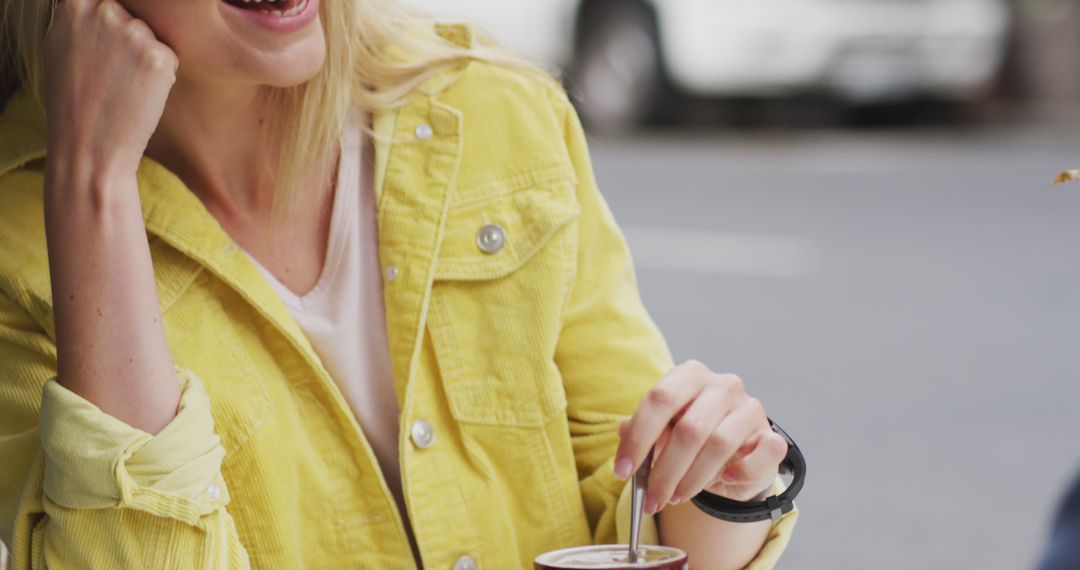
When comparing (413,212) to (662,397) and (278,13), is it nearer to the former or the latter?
(278,13)

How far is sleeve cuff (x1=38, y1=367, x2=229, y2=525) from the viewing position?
166cm

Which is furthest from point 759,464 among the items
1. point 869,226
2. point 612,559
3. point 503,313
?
point 869,226

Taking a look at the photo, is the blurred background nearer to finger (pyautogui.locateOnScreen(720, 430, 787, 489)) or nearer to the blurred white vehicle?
the blurred white vehicle

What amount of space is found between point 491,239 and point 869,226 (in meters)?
6.26

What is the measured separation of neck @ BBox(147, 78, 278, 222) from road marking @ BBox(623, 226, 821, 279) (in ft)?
17.2

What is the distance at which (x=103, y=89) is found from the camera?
1753 mm

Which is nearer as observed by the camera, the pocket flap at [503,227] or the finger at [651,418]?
the finger at [651,418]

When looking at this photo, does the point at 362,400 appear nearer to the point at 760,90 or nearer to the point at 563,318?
the point at 563,318

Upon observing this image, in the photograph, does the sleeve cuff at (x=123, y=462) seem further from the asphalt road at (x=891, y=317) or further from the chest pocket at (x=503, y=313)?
the asphalt road at (x=891, y=317)

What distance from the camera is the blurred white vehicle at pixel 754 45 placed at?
10.8 meters

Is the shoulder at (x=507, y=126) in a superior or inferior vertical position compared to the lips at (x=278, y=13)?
inferior

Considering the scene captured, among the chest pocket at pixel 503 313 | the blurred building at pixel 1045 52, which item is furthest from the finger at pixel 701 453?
the blurred building at pixel 1045 52

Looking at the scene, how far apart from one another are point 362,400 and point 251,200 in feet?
0.85

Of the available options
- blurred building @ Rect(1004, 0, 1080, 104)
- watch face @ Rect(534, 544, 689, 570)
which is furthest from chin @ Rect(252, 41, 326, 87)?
blurred building @ Rect(1004, 0, 1080, 104)
